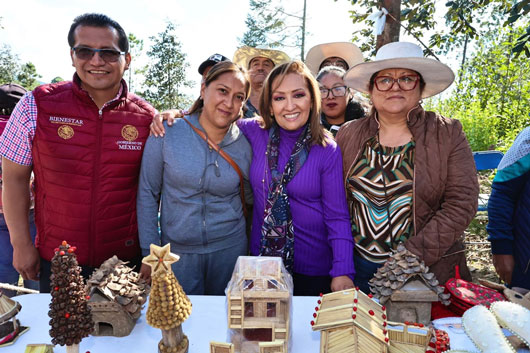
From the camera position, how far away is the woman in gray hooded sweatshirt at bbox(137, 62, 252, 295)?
2.32 m

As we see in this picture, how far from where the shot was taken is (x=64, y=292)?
133 centimetres

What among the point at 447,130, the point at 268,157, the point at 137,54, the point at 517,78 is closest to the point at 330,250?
the point at 268,157

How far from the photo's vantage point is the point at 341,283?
2135 millimetres

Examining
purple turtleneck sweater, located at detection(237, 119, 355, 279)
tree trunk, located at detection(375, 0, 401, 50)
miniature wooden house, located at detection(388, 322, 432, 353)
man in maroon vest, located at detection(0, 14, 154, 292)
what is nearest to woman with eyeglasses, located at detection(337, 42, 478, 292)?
purple turtleneck sweater, located at detection(237, 119, 355, 279)

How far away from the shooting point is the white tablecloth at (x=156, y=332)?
1565mm

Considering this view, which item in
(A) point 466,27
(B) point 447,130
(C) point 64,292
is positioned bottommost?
(C) point 64,292

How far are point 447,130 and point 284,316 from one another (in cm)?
169

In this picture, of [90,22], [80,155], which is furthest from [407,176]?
[90,22]

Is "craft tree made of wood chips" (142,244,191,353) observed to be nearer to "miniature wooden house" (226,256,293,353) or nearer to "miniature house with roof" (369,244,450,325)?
"miniature wooden house" (226,256,293,353)

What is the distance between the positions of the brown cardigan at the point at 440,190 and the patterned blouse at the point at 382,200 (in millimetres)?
59

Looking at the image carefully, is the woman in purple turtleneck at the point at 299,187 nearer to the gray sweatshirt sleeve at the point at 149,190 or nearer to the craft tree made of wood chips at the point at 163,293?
the gray sweatshirt sleeve at the point at 149,190

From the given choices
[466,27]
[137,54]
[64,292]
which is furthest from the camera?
[137,54]

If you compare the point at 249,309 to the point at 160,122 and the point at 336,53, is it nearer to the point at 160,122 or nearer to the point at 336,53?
the point at 160,122

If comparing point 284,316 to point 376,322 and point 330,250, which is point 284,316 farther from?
point 330,250
